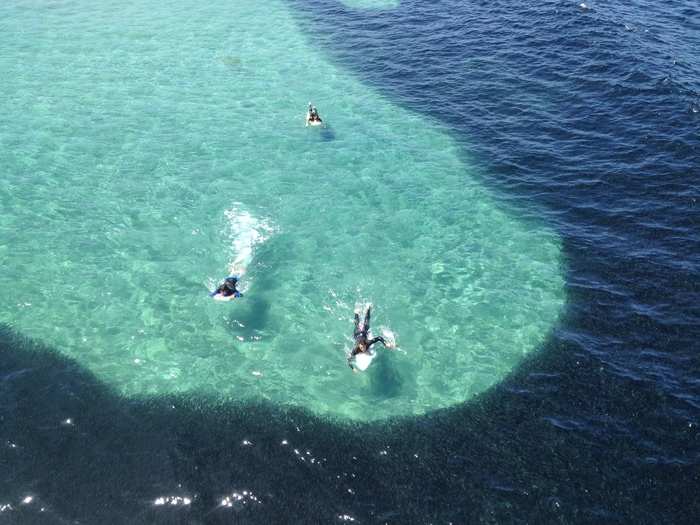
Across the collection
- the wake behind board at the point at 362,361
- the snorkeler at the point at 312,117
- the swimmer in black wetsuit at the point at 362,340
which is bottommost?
the wake behind board at the point at 362,361

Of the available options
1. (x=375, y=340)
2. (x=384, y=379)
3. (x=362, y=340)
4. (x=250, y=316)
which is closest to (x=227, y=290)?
(x=250, y=316)

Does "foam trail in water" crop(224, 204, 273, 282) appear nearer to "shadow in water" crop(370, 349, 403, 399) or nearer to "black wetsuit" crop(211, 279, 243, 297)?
"black wetsuit" crop(211, 279, 243, 297)

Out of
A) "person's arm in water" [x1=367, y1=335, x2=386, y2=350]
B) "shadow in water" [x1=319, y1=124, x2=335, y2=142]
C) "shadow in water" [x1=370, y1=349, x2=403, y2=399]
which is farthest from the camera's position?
"shadow in water" [x1=319, y1=124, x2=335, y2=142]

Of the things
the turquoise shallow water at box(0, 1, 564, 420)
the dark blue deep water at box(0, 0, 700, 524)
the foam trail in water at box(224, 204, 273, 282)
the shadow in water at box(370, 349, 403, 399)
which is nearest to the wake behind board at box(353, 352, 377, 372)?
the shadow in water at box(370, 349, 403, 399)

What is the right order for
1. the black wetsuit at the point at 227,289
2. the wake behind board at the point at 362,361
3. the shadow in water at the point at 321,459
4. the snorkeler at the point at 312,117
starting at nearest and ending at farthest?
1. the shadow in water at the point at 321,459
2. the wake behind board at the point at 362,361
3. the black wetsuit at the point at 227,289
4. the snorkeler at the point at 312,117

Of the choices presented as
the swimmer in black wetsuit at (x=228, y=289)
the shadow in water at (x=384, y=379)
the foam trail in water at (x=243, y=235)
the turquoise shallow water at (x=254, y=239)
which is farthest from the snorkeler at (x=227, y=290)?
the shadow in water at (x=384, y=379)

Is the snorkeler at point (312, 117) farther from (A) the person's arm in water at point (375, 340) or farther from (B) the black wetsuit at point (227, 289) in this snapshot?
(A) the person's arm in water at point (375, 340)

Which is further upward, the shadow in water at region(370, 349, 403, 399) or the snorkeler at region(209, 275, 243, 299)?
the snorkeler at region(209, 275, 243, 299)
